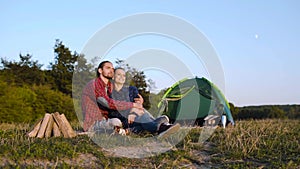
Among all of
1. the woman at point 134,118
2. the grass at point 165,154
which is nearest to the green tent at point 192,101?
the woman at point 134,118

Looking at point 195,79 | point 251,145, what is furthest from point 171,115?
point 251,145

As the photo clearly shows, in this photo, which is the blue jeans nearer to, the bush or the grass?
the grass

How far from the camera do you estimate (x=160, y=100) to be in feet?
41.1

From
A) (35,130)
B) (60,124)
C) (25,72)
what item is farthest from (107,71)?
(25,72)

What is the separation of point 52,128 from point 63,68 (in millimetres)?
24094

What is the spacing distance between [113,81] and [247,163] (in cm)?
292

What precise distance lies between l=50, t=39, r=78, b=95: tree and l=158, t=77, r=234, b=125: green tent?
14791 mm

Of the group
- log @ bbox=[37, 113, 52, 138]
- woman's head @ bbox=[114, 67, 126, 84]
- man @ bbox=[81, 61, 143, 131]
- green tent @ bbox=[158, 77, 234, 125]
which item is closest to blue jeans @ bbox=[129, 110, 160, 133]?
man @ bbox=[81, 61, 143, 131]

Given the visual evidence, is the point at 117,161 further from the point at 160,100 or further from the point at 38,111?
the point at 38,111

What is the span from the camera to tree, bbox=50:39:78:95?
2680cm

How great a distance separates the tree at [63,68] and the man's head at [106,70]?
20.4 metres

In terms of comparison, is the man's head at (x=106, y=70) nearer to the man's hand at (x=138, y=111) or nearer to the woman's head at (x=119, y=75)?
the woman's head at (x=119, y=75)

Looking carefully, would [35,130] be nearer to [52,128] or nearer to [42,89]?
[52,128]

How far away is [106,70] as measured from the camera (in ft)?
19.9
